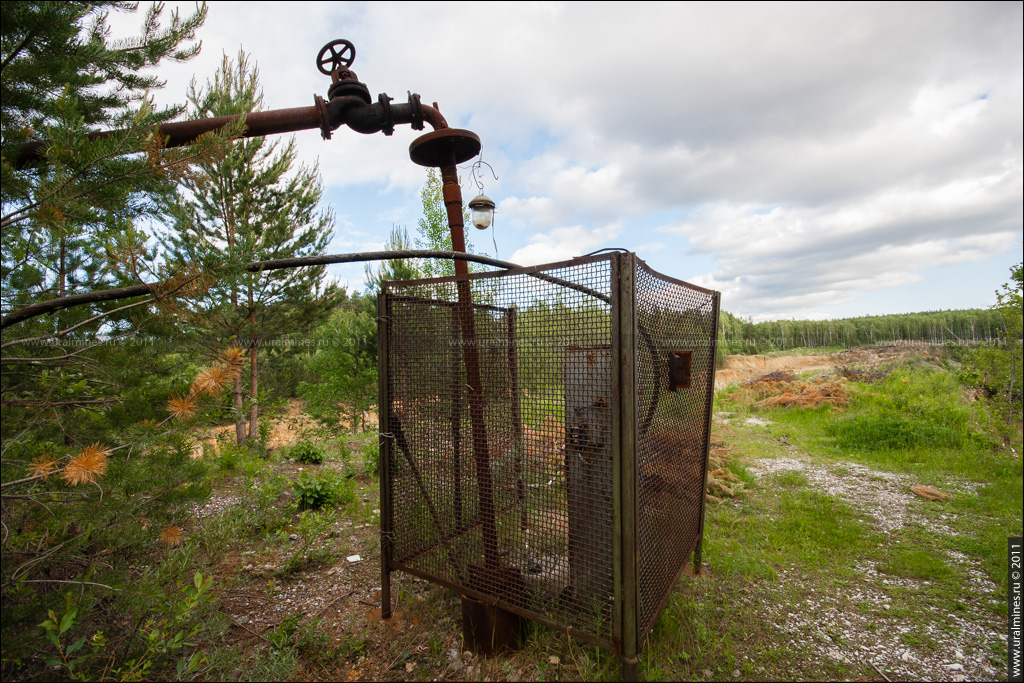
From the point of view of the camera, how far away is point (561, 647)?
2.37 m

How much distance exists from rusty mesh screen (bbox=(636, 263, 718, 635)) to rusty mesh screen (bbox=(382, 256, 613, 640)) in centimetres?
20

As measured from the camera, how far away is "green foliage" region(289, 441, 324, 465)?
5.99m

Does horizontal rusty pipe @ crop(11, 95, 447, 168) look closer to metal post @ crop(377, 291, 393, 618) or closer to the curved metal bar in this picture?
the curved metal bar

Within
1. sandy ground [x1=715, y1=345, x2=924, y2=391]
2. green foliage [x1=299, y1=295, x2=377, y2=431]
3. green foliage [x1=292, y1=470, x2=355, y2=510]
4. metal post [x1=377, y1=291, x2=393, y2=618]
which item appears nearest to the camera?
metal post [x1=377, y1=291, x2=393, y2=618]

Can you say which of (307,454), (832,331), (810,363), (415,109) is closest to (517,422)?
(415,109)

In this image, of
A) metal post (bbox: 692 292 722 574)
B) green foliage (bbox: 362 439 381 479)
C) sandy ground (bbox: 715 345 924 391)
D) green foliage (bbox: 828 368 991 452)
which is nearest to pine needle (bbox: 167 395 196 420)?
metal post (bbox: 692 292 722 574)

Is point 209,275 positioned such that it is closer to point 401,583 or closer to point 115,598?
point 115,598

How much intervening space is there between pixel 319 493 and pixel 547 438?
3.36m

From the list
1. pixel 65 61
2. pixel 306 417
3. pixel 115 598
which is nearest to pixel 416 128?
pixel 65 61

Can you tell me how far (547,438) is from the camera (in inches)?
81.2

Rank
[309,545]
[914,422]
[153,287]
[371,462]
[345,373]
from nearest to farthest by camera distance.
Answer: [153,287] → [309,545] → [371,462] → [914,422] → [345,373]

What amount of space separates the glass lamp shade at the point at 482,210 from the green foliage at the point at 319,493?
311cm

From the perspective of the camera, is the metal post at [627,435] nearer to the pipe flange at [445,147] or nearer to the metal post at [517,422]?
the metal post at [517,422]

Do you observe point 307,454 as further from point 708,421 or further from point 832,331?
point 832,331
